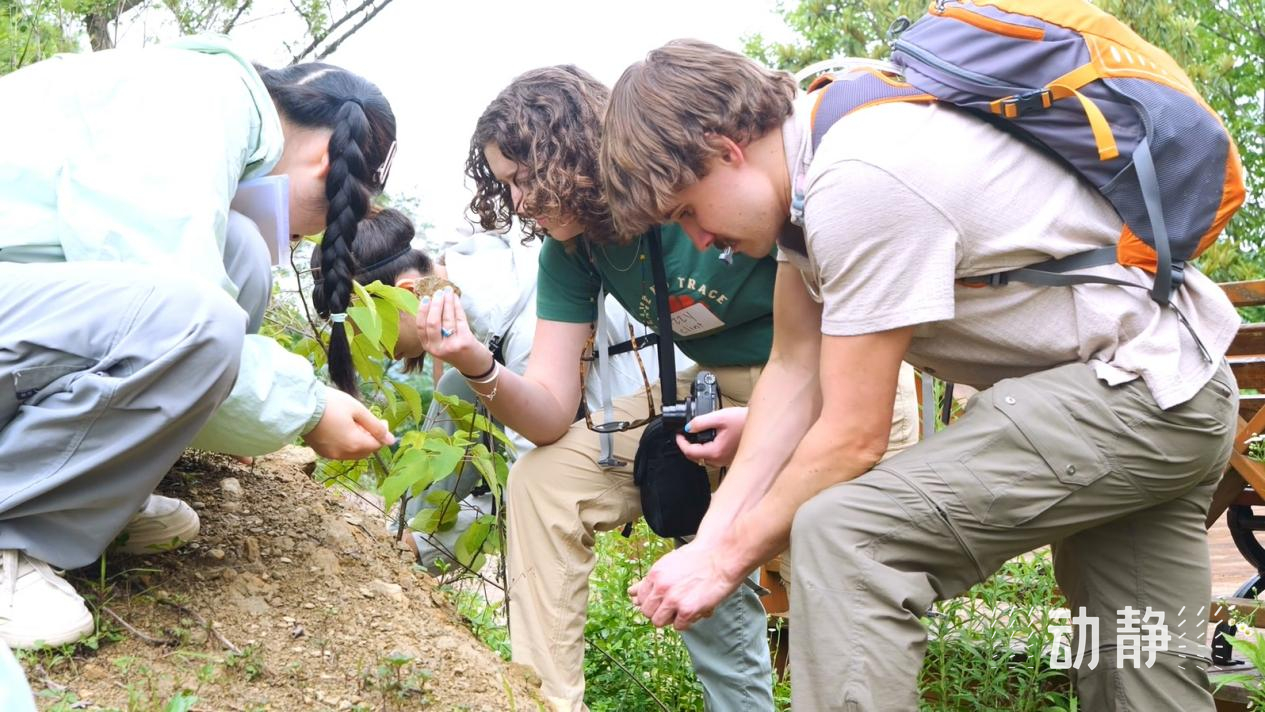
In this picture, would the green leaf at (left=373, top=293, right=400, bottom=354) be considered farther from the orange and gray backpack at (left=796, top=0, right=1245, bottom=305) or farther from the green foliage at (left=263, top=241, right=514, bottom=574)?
the orange and gray backpack at (left=796, top=0, right=1245, bottom=305)

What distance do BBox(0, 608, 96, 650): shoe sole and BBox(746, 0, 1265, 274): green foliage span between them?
9.61 m

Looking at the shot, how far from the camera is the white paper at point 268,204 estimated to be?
2550 mm

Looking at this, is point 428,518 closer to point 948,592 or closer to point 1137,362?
point 948,592

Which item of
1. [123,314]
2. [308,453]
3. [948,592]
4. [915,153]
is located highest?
[915,153]

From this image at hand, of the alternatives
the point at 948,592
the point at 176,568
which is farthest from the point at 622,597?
the point at 948,592

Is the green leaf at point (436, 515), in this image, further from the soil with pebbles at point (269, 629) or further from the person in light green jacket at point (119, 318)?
the person in light green jacket at point (119, 318)

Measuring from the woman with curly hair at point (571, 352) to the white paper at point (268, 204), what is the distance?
381 millimetres

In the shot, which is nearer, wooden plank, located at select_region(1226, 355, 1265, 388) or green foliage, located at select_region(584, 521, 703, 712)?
green foliage, located at select_region(584, 521, 703, 712)

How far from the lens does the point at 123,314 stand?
6.88 feet

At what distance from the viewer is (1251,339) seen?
13.1 ft

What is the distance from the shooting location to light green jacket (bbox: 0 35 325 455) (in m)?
2.16

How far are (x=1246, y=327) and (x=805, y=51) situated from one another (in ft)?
36.7

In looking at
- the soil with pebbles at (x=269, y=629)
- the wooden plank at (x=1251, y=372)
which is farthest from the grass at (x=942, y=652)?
the wooden plank at (x=1251, y=372)

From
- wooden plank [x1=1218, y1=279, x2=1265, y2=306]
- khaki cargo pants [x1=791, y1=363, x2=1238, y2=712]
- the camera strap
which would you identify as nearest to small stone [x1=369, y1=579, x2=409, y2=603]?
the camera strap
